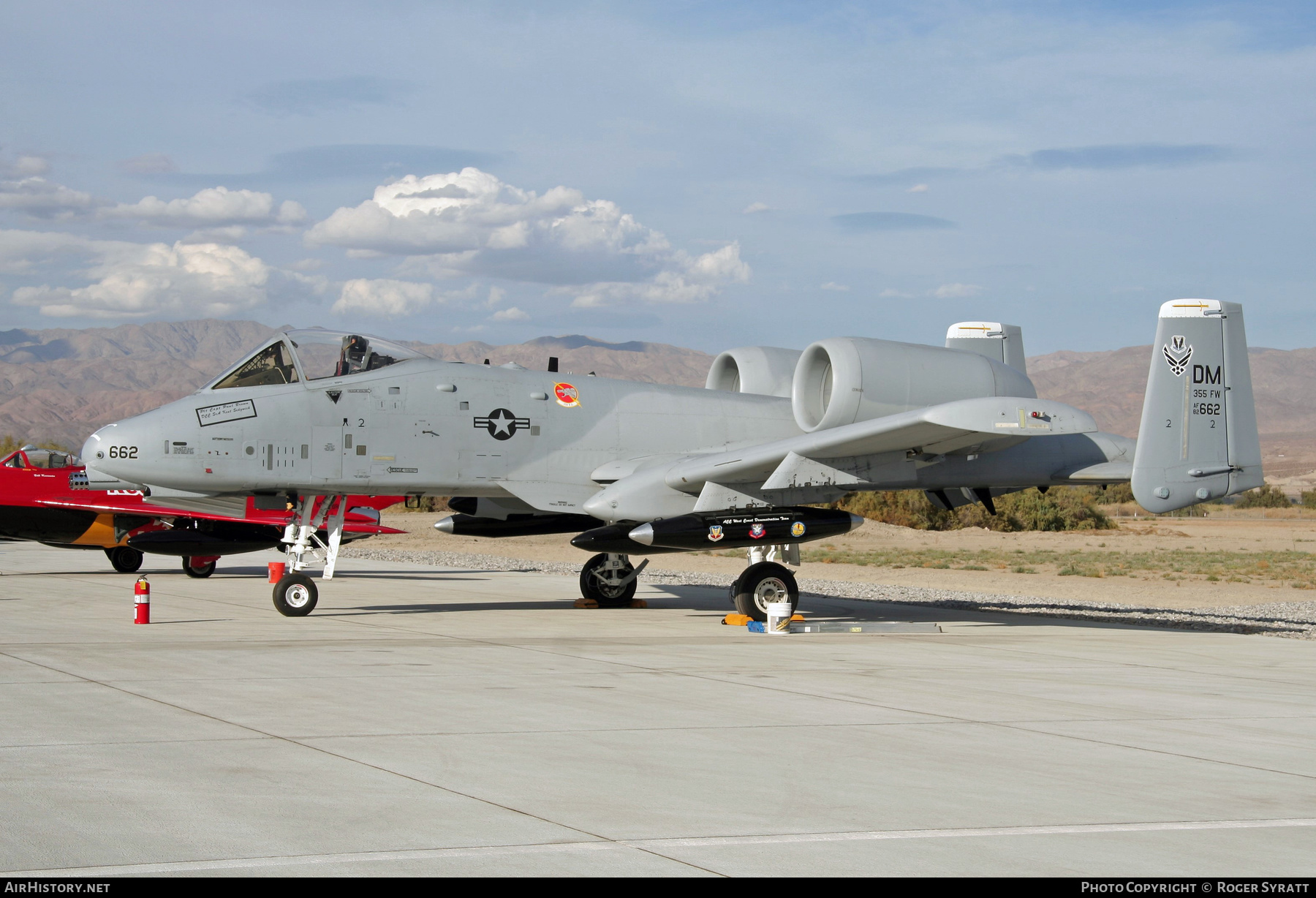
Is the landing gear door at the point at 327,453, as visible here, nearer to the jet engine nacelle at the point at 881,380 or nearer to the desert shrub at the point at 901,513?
the jet engine nacelle at the point at 881,380

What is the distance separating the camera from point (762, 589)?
15922mm

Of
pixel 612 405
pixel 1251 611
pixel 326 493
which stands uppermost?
pixel 612 405

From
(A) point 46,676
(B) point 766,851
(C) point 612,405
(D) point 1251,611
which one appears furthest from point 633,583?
(B) point 766,851

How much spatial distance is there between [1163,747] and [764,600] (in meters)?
8.69

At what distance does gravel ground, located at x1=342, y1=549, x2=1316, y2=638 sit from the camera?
18719 mm

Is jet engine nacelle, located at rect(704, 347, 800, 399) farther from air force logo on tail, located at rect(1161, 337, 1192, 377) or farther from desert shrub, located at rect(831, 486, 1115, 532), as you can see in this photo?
desert shrub, located at rect(831, 486, 1115, 532)

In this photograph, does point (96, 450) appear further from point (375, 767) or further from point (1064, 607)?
point (1064, 607)

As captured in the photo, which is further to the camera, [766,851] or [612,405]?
[612,405]

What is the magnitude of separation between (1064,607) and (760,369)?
24.6ft

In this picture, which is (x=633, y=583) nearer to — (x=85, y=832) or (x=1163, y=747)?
(x=1163, y=747)

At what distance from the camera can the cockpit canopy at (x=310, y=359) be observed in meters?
15.2

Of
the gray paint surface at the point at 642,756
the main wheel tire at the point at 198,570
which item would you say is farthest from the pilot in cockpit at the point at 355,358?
the main wheel tire at the point at 198,570

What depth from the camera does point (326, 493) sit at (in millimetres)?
15656

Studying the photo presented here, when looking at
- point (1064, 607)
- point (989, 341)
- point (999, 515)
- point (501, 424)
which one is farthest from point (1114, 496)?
point (501, 424)
